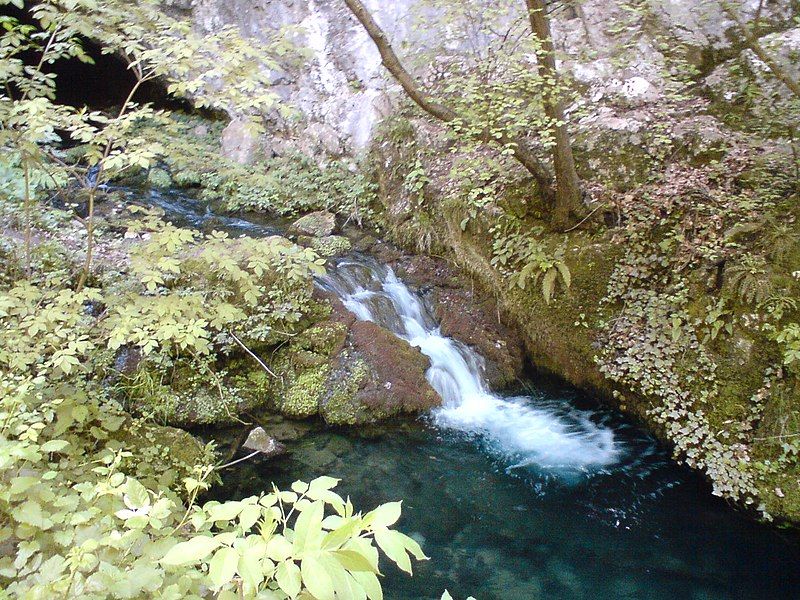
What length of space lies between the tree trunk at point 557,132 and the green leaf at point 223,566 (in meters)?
5.13

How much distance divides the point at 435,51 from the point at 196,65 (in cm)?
522

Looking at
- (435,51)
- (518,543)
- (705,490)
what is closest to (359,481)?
(518,543)

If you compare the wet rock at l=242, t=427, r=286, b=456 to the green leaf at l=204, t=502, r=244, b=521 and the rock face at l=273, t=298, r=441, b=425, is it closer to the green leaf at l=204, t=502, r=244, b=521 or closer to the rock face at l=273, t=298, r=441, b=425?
the rock face at l=273, t=298, r=441, b=425

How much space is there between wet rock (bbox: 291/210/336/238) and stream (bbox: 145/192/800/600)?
2849 millimetres

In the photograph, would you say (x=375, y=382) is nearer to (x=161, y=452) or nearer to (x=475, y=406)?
→ (x=475, y=406)

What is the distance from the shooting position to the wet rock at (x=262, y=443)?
5.33 metres

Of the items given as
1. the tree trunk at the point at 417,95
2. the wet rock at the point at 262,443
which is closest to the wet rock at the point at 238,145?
the tree trunk at the point at 417,95

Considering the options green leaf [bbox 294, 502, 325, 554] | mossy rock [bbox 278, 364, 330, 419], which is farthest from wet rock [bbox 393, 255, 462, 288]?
green leaf [bbox 294, 502, 325, 554]

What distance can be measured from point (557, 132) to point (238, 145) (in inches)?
355

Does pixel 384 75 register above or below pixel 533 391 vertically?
above

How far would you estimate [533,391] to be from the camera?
21.1 feet

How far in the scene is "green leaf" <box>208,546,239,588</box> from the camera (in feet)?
4.09

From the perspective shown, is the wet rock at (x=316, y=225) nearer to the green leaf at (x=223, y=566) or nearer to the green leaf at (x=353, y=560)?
the green leaf at (x=223, y=566)

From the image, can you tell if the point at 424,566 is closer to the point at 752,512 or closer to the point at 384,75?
the point at 752,512
